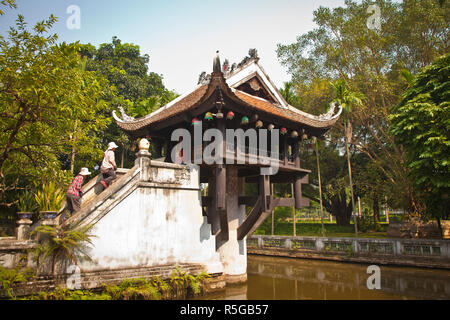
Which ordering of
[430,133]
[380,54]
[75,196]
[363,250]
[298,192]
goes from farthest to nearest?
[380,54] < [363,250] < [430,133] < [298,192] < [75,196]

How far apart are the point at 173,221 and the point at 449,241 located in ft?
37.4

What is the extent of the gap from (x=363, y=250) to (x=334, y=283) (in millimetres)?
5253

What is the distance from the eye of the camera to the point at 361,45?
2055 cm

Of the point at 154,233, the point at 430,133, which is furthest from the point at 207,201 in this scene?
the point at 430,133

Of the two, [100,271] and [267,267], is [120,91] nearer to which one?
[267,267]

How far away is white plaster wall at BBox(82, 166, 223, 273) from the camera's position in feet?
22.7

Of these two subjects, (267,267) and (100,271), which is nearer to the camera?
(100,271)

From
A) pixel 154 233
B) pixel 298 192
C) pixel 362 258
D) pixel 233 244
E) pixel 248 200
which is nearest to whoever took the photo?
pixel 154 233

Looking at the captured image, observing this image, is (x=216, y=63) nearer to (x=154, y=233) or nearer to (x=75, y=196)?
(x=154, y=233)

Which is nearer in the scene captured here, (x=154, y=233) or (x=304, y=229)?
(x=154, y=233)

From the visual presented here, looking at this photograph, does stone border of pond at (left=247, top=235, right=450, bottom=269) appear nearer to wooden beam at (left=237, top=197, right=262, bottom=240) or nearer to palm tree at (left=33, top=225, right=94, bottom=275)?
wooden beam at (left=237, top=197, right=262, bottom=240)

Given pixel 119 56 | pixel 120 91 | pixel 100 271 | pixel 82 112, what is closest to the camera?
pixel 100 271

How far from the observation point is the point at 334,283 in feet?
34.1
